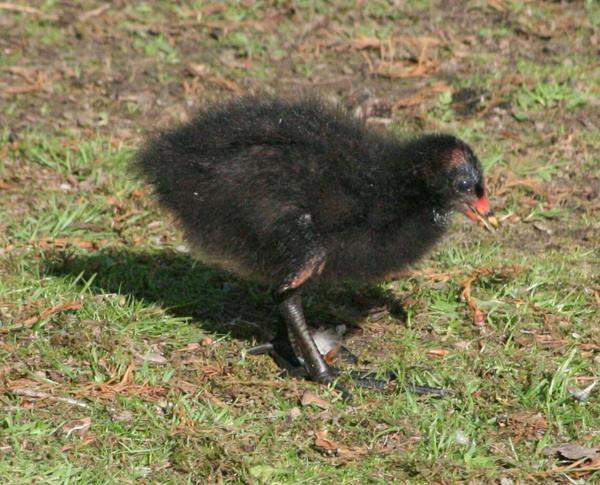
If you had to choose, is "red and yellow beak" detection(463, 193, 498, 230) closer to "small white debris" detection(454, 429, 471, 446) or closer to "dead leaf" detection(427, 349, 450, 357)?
"dead leaf" detection(427, 349, 450, 357)

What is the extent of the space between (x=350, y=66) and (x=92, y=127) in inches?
96.5

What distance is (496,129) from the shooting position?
29.6 feet

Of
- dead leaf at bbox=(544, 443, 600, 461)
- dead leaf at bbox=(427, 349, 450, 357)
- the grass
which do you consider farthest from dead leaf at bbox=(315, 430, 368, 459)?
dead leaf at bbox=(427, 349, 450, 357)

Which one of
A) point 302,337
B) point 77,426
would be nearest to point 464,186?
point 302,337

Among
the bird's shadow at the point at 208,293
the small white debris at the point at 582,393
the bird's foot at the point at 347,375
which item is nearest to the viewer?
the small white debris at the point at 582,393

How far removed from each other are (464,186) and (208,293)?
181 centimetres

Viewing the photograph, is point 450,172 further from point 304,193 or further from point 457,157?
point 304,193

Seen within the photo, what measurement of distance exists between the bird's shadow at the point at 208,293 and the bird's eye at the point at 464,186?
0.95m

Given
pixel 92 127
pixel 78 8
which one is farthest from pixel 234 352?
pixel 78 8

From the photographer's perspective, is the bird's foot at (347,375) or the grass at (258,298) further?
the bird's foot at (347,375)

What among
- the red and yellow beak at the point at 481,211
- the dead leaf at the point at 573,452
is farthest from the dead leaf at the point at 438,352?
the dead leaf at the point at 573,452

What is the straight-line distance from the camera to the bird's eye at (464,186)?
19.8 ft

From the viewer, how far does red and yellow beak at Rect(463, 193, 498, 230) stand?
6.18 metres

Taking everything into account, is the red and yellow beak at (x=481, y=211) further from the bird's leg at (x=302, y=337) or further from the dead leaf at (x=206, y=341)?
the dead leaf at (x=206, y=341)
